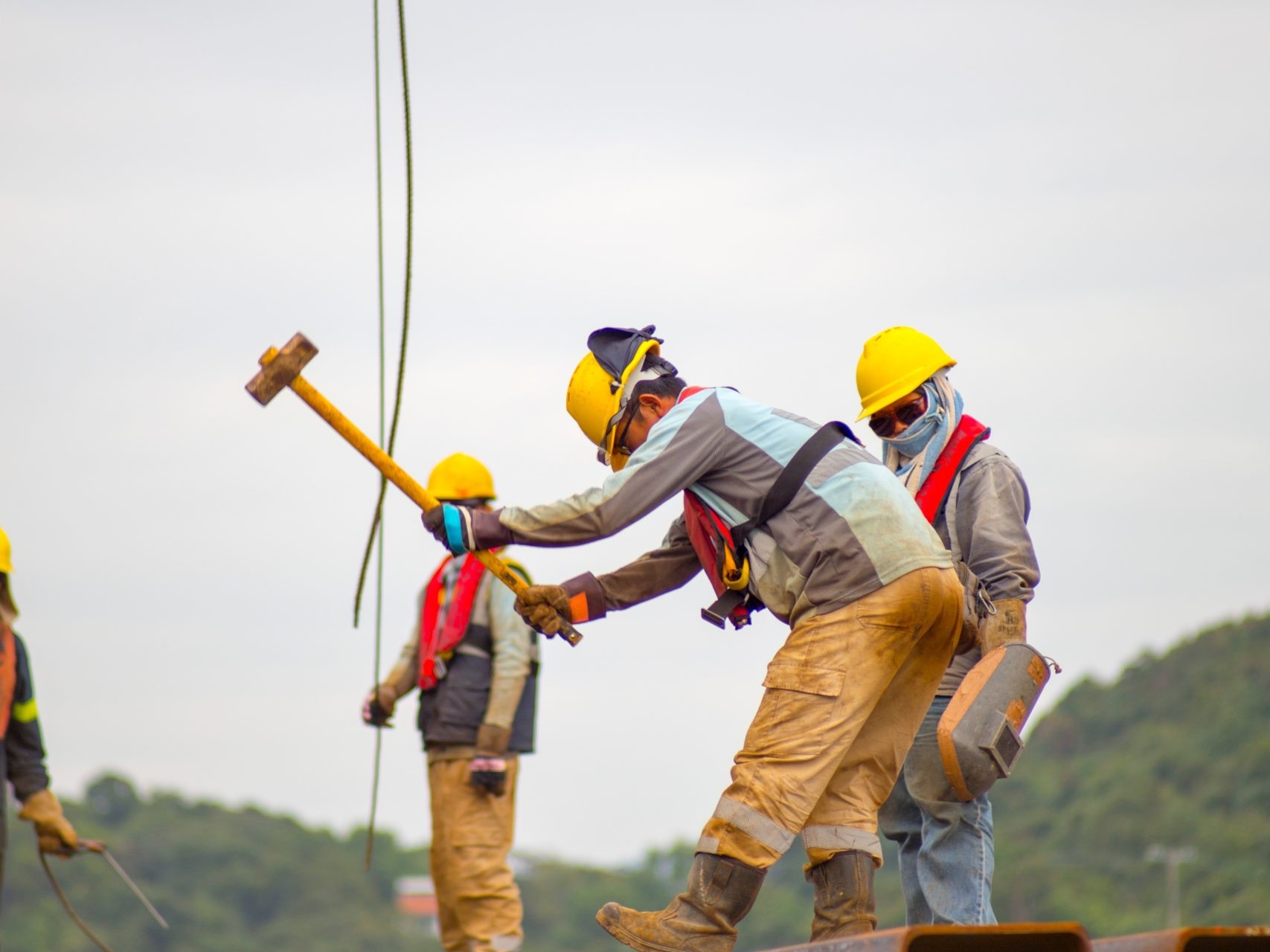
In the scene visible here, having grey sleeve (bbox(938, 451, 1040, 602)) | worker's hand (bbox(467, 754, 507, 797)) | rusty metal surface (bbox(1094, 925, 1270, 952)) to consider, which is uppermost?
grey sleeve (bbox(938, 451, 1040, 602))

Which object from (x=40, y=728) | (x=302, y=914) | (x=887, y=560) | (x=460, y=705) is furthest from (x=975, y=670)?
(x=302, y=914)

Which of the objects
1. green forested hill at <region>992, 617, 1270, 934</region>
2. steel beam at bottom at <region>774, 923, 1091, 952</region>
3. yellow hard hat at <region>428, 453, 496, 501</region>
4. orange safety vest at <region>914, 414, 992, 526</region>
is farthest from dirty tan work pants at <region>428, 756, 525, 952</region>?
green forested hill at <region>992, 617, 1270, 934</region>

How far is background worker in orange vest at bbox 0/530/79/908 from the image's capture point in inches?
318

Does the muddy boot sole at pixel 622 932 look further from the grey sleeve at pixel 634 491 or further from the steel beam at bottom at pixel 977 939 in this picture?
the grey sleeve at pixel 634 491

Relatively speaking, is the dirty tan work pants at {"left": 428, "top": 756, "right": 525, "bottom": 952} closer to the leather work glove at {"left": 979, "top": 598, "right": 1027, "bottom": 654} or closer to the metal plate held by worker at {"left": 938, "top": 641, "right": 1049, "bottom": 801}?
the leather work glove at {"left": 979, "top": 598, "right": 1027, "bottom": 654}

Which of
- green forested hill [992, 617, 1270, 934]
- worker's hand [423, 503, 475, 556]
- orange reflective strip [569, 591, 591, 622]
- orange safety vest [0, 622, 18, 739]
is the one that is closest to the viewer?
worker's hand [423, 503, 475, 556]

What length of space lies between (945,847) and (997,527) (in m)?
1.00

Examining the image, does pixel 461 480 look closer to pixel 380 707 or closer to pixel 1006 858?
pixel 380 707

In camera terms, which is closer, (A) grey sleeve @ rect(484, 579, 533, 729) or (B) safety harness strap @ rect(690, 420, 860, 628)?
(B) safety harness strap @ rect(690, 420, 860, 628)

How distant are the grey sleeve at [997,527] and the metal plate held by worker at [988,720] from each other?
317mm

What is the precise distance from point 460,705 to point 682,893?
3954 millimetres

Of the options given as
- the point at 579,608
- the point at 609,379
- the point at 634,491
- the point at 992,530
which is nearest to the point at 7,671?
the point at 579,608

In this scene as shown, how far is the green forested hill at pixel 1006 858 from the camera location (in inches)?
1341

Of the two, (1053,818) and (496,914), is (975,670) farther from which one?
(1053,818)
